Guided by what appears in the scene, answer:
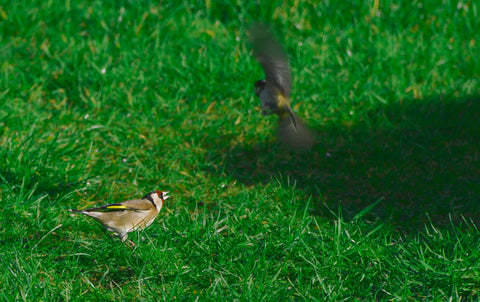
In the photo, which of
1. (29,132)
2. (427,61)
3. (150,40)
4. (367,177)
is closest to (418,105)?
(427,61)

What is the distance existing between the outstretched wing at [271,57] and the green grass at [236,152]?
0.77m

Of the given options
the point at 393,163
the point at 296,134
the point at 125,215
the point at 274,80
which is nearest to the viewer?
the point at 125,215

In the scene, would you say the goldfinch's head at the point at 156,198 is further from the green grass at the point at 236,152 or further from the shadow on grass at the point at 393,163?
the shadow on grass at the point at 393,163

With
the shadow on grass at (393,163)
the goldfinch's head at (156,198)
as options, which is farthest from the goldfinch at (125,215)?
the shadow on grass at (393,163)

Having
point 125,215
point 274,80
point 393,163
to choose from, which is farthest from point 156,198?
point 393,163

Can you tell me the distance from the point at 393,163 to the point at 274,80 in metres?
1.38

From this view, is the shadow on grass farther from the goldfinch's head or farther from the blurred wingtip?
the goldfinch's head

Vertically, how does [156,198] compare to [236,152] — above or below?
above

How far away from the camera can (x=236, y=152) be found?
5402 mm

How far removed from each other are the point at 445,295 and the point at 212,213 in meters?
1.75

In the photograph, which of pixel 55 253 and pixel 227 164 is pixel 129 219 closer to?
pixel 55 253

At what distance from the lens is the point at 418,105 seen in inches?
231

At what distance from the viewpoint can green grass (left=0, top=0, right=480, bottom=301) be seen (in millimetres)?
3789

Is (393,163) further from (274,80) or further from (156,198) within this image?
(156,198)
